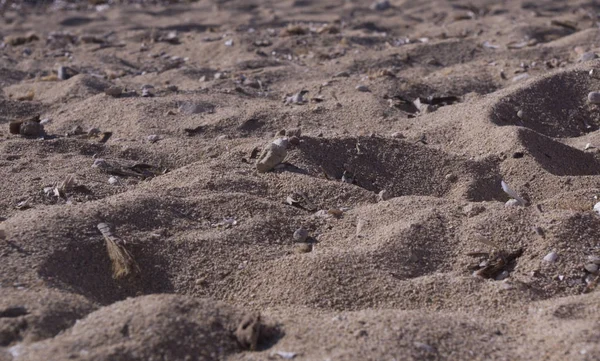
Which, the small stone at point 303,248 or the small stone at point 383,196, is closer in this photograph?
the small stone at point 303,248

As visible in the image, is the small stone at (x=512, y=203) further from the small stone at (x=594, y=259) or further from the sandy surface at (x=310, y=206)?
the small stone at (x=594, y=259)

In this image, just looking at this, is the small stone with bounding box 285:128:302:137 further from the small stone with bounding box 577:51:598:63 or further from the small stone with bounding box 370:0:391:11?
the small stone with bounding box 370:0:391:11

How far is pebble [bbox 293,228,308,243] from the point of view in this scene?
2398 millimetres

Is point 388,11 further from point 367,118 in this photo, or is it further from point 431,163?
point 431,163

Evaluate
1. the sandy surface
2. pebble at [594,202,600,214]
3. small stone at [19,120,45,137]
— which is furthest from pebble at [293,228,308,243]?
small stone at [19,120,45,137]

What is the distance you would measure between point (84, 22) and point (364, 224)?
190 inches

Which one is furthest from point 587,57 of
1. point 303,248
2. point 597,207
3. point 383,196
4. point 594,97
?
point 303,248

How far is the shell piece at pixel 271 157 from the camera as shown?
2.85 m

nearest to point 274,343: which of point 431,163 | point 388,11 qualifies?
point 431,163

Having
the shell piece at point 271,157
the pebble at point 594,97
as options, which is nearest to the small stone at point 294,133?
the shell piece at point 271,157

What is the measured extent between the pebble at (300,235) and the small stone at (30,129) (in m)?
1.49

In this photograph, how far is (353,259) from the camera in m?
2.21

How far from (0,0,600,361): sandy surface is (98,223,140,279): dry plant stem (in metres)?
0.01

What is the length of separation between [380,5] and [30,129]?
13.1 feet
